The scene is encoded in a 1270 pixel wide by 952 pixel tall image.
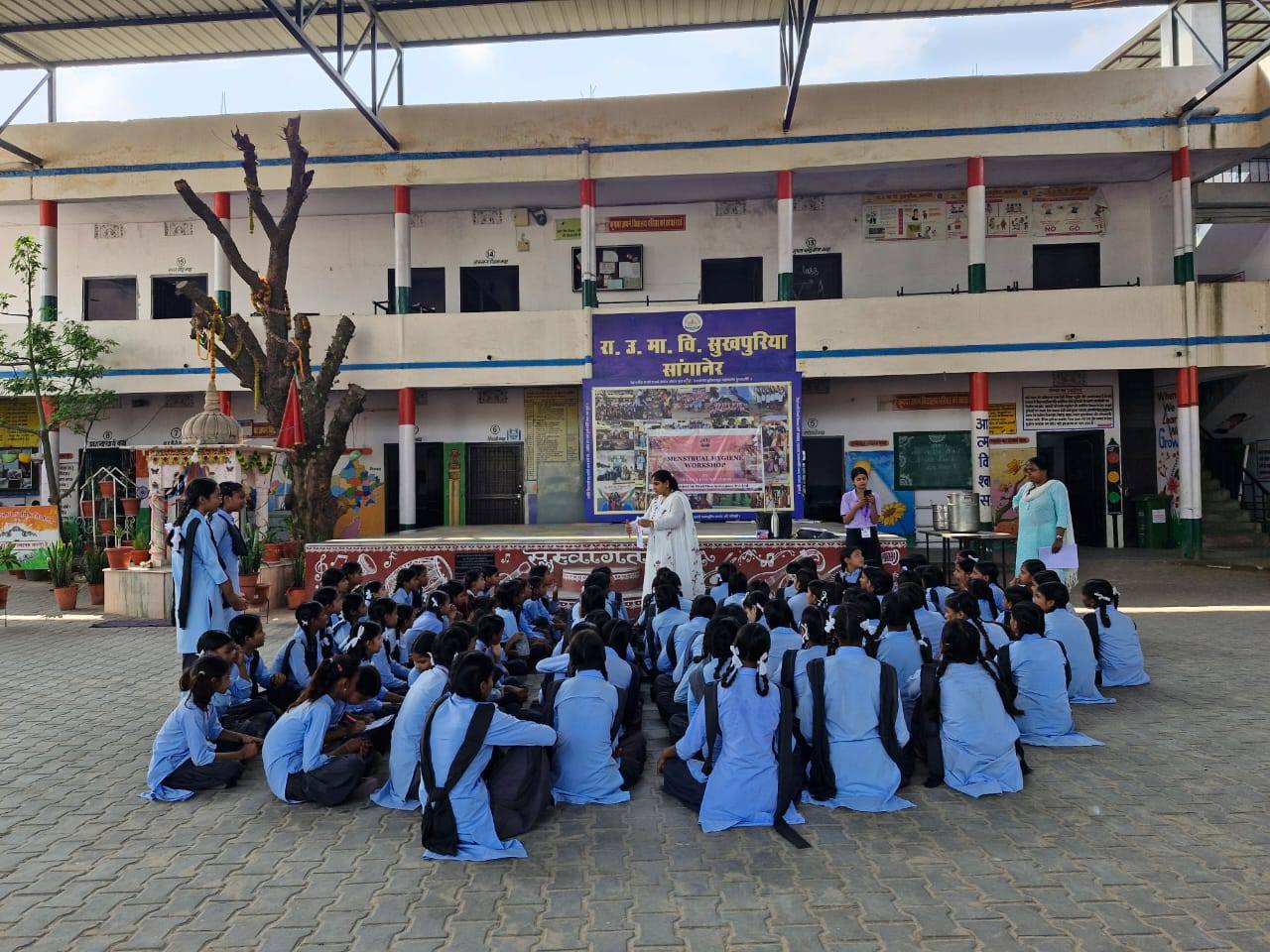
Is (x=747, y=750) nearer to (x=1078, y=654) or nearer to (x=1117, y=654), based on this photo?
(x=1078, y=654)

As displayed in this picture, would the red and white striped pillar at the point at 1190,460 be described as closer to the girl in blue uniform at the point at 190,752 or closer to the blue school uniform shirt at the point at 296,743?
the blue school uniform shirt at the point at 296,743

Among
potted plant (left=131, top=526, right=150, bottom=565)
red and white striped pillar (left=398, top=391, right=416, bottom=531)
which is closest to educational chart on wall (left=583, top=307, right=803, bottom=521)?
red and white striped pillar (left=398, top=391, right=416, bottom=531)

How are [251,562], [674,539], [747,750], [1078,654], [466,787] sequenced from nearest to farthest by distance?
[466,787] → [747,750] → [1078,654] → [674,539] → [251,562]

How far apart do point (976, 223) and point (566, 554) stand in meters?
8.58

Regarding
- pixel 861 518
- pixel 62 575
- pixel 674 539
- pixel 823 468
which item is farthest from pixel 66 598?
pixel 823 468

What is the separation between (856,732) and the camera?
4.33 metres

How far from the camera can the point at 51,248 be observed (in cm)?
1480

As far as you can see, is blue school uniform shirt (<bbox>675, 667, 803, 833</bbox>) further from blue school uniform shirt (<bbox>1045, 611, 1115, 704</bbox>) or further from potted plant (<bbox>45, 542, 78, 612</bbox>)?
potted plant (<bbox>45, 542, 78, 612</bbox>)

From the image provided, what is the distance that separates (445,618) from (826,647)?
9.56 ft

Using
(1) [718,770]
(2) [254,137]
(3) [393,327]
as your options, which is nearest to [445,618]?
(1) [718,770]

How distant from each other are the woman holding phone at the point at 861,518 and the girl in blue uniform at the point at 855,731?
448cm

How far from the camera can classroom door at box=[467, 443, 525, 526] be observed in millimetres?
15570

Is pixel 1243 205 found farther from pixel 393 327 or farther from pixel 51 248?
pixel 51 248

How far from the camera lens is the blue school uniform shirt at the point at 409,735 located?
4227 mm
